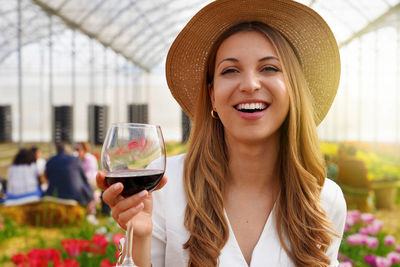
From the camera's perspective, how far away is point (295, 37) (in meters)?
1.62

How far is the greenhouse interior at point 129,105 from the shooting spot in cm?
271

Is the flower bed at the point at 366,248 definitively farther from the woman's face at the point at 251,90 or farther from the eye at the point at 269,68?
the eye at the point at 269,68

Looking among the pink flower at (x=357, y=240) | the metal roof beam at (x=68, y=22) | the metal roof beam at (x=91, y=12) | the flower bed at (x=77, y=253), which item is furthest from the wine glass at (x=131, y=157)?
the metal roof beam at (x=91, y=12)

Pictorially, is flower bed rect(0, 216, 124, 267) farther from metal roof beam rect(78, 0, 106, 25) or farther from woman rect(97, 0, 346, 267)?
metal roof beam rect(78, 0, 106, 25)

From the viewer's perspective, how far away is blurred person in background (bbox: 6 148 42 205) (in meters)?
5.04

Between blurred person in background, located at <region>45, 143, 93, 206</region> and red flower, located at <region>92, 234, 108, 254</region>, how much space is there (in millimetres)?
2932

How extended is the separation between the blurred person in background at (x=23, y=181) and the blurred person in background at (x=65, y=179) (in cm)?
17

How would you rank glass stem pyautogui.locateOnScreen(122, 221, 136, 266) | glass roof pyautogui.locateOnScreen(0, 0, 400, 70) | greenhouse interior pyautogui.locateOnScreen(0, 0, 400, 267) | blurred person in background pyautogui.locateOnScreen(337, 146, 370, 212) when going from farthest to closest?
glass roof pyautogui.locateOnScreen(0, 0, 400, 70)
blurred person in background pyautogui.locateOnScreen(337, 146, 370, 212)
greenhouse interior pyautogui.locateOnScreen(0, 0, 400, 267)
glass stem pyautogui.locateOnScreen(122, 221, 136, 266)

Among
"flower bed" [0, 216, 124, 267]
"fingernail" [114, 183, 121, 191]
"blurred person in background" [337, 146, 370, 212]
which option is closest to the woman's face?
"fingernail" [114, 183, 121, 191]

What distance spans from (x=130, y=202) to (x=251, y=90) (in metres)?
0.57

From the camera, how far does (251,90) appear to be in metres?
1.37

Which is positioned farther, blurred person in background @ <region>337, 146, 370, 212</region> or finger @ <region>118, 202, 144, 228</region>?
blurred person in background @ <region>337, 146, 370, 212</region>

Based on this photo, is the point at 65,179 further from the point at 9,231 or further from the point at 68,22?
the point at 68,22

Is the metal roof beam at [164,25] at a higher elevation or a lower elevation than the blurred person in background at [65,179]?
higher
